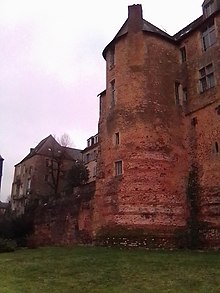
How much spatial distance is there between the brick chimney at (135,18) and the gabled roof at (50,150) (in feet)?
101

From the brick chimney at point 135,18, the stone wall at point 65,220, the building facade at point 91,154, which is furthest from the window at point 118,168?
the building facade at point 91,154

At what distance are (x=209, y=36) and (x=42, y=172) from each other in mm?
38635

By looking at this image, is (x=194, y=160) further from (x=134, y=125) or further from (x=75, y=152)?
(x=75, y=152)

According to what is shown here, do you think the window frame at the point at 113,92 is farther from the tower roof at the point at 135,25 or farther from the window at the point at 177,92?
the window at the point at 177,92

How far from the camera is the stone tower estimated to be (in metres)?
23.4

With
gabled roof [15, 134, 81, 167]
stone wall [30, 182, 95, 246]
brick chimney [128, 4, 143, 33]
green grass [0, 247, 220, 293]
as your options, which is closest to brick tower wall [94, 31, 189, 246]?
brick chimney [128, 4, 143, 33]

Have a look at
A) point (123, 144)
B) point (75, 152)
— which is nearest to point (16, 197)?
point (75, 152)

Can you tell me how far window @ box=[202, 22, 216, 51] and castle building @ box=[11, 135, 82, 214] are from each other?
31.8 meters

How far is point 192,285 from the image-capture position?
40.3ft

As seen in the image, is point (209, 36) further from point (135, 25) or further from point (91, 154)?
point (91, 154)

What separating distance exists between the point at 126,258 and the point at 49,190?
4042 cm

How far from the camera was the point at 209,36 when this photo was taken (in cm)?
2630

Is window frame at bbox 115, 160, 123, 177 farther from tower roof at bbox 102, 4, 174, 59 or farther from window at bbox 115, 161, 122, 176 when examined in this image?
tower roof at bbox 102, 4, 174, 59

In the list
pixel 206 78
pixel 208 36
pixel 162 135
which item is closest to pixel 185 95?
pixel 206 78
